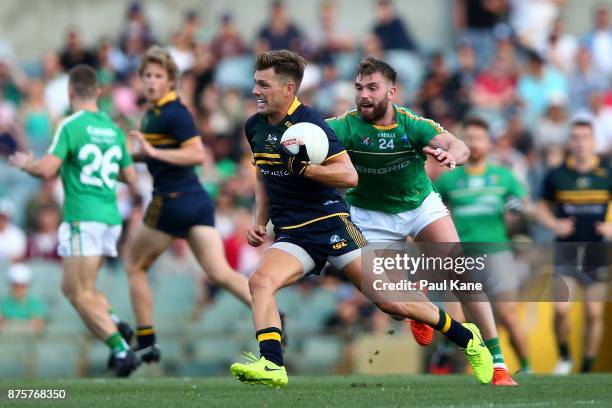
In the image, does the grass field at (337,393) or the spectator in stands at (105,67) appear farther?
the spectator in stands at (105,67)

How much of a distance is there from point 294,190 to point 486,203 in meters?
4.53

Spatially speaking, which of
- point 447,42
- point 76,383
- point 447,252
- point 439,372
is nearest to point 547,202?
point 439,372

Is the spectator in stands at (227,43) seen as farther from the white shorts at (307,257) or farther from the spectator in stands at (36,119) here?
the white shorts at (307,257)

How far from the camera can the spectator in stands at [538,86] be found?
2003 cm

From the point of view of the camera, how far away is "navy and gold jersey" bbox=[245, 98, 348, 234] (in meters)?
9.15

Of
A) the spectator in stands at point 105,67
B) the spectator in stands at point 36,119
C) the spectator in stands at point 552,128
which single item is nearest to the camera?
the spectator in stands at point 36,119

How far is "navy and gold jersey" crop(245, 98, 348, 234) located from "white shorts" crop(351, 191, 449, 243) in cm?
111

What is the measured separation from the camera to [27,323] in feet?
50.5

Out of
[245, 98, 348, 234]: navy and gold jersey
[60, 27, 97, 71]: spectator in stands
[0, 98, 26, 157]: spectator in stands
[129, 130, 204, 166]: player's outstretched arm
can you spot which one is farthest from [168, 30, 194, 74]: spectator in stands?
[245, 98, 348, 234]: navy and gold jersey

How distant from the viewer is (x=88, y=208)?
37.1 feet

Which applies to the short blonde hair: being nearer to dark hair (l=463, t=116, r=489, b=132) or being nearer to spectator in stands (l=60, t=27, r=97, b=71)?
dark hair (l=463, t=116, r=489, b=132)

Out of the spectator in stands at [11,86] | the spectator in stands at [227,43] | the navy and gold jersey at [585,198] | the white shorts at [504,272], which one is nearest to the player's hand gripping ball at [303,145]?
the white shorts at [504,272]

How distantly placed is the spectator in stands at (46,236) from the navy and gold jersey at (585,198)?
6.37 m

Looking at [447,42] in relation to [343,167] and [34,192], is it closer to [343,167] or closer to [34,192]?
[34,192]
